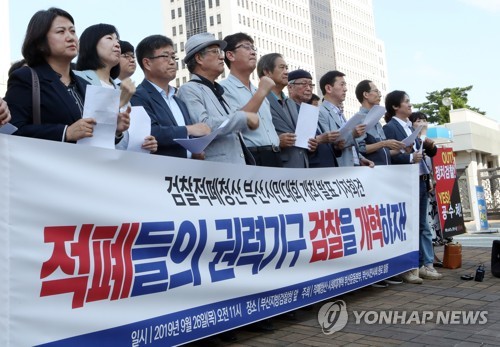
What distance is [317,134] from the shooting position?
17.3 feet

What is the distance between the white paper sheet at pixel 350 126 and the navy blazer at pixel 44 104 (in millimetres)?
2353

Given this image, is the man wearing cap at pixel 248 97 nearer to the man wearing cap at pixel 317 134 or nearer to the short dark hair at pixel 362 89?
the man wearing cap at pixel 317 134

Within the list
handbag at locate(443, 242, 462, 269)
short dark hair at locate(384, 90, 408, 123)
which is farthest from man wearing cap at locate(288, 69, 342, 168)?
handbag at locate(443, 242, 462, 269)

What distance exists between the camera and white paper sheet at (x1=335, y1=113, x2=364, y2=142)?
183 inches

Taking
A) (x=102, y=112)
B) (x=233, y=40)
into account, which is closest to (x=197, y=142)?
(x=102, y=112)

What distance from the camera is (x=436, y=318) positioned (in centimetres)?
411

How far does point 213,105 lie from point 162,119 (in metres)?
A: 0.44

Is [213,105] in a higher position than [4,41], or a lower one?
lower

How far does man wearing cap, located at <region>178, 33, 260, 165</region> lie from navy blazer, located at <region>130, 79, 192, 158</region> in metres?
0.11

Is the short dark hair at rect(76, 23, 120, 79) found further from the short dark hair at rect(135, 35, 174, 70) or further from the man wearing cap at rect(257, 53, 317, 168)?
the man wearing cap at rect(257, 53, 317, 168)

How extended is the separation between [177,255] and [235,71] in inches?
73.2

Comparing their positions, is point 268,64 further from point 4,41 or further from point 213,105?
point 4,41

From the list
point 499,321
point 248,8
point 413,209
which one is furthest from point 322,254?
point 248,8

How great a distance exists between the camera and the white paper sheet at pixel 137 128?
3273 mm
